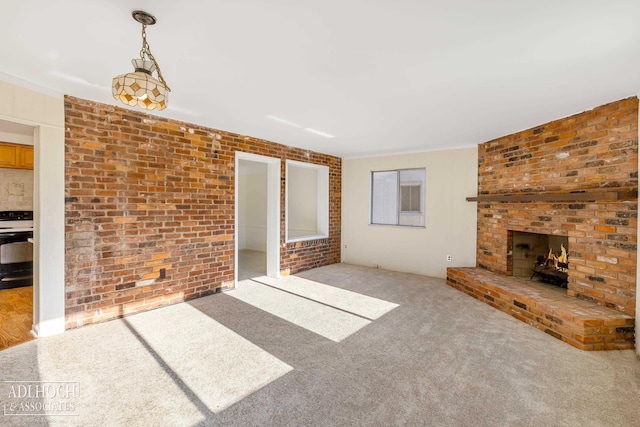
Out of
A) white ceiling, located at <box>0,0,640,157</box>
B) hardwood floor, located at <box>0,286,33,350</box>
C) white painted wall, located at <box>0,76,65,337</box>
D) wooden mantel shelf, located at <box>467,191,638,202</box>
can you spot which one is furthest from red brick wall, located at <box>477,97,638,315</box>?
hardwood floor, located at <box>0,286,33,350</box>

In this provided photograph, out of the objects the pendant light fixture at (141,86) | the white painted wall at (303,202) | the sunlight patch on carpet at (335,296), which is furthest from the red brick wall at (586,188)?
the pendant light fixture at (141,86)

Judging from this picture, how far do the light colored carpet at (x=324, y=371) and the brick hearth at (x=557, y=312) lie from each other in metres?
0.12

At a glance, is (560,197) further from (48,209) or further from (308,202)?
(48,209)

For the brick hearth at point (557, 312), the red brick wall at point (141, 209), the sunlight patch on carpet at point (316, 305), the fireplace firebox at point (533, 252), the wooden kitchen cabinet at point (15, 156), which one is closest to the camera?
the brick hearth at point (557, 312)

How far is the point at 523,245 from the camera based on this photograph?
434 cm

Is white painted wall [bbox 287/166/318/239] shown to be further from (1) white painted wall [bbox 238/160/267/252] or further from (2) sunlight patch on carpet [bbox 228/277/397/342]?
(2) sunlight patch on carpet [bbox 228/277/397/342]

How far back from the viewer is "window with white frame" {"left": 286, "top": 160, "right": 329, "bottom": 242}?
6.25 meters

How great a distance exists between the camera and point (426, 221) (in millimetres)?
5398

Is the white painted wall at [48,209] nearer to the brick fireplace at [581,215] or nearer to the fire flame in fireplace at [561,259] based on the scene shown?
the brick fireplace at [581,215]

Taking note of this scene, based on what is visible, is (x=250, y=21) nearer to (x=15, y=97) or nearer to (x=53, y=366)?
(x=15, y=97)

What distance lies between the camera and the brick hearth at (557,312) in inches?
104

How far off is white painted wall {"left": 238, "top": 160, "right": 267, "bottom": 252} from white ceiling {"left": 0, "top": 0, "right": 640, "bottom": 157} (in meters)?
4.74

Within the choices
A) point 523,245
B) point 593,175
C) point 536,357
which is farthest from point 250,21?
point 523,245

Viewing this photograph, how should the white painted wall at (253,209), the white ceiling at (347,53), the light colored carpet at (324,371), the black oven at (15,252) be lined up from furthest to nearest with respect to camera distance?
the white painted wall at (253,209), the black oven at (15,252), the light colored carpet at (324,371), the white ceiling at (347,53)
